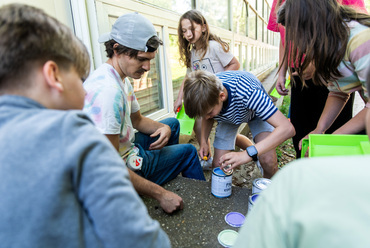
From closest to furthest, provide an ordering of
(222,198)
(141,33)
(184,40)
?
(141,33) < (222,198) < (184,40)

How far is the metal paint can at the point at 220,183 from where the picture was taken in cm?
173

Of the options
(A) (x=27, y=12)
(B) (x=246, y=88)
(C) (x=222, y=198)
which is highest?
(A) (x=27, y=12)

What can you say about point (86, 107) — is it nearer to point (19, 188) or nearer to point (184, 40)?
point (19, 188)

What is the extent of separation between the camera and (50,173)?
58 cm

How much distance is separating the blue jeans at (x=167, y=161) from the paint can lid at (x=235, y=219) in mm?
662

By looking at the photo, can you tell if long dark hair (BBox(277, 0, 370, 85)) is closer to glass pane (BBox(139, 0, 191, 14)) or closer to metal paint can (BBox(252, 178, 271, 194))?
metal paint can (BBox(252, 178, 271, 194))

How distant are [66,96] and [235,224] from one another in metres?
1.32

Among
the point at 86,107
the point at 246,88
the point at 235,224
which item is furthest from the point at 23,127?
the point at 246,88

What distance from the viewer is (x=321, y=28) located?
1.46 m

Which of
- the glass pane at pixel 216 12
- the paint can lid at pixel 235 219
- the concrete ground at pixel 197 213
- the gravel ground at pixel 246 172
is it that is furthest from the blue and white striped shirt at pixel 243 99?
the glass pane at pixel 216 12

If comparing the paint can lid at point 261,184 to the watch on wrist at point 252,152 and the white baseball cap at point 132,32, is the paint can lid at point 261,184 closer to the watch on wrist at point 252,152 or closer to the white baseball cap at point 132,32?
the watch on wrist at point 252,152

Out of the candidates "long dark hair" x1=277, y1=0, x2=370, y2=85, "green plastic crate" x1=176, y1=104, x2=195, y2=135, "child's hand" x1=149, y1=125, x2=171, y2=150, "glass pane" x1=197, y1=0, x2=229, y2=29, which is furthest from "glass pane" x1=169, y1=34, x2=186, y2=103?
"long dark hair" x1=277, y1=0, x2=370, y2=85

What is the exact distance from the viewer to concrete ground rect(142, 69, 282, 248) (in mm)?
1480

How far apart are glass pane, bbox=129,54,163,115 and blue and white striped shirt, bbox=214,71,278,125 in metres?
1.17
